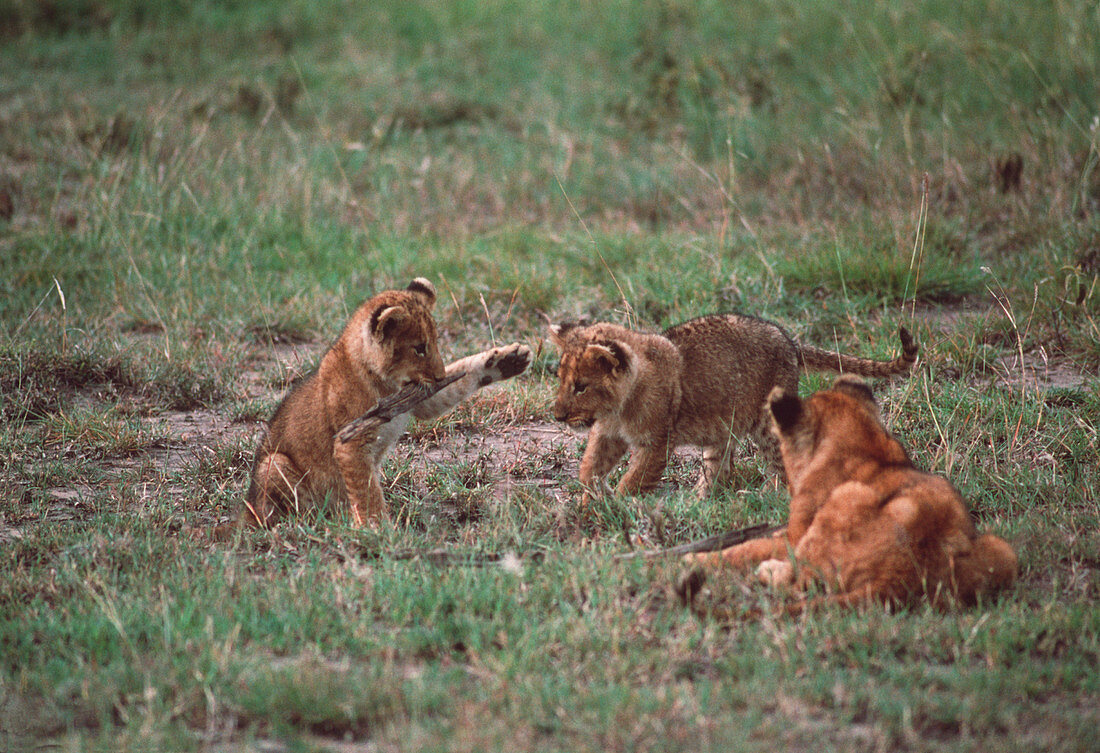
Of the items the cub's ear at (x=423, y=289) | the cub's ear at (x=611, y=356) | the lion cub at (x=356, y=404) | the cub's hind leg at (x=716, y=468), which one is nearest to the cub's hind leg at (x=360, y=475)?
the lion cub at (x=356, y=404)

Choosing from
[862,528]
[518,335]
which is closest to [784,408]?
[862,528]

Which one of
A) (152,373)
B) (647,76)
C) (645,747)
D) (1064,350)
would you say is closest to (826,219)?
(1064,350)

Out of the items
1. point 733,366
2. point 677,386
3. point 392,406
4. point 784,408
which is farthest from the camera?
point 733,366

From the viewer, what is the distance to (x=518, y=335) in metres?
7.41

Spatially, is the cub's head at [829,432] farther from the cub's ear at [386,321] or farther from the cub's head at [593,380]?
the cub's ear at [386,321]

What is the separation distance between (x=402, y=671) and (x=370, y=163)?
318 inches

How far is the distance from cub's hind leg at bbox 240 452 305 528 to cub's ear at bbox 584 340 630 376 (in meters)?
1.48

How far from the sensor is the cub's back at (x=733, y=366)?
5.45 m

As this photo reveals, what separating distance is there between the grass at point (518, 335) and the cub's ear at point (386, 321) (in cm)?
78

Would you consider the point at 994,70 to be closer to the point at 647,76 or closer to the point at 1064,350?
the point at 647,76

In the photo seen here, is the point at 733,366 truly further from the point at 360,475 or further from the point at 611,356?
the point at 360,475

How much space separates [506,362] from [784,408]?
5.39 feet

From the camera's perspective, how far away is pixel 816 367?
570 cm

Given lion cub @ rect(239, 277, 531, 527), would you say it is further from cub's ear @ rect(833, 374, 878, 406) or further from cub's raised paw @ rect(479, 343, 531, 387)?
cub's ear @ rect(833, 374, 878, 406)
